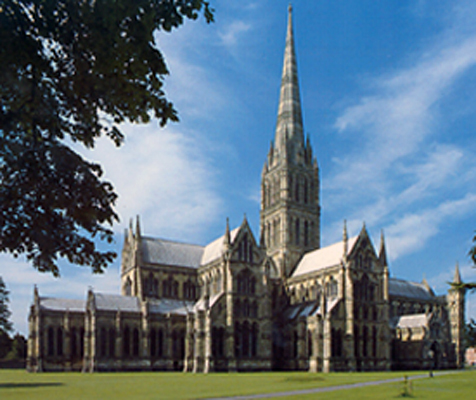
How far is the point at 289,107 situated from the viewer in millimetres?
93188

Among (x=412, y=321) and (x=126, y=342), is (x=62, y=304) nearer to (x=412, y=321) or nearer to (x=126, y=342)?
(x=126, y=342)

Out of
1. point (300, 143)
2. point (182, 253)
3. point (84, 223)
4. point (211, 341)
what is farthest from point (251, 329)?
point (84, 223)

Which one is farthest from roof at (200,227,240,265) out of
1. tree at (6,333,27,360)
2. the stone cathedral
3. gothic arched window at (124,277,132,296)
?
tree at (6,333,27,360)

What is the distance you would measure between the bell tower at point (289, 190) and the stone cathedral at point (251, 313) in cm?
27

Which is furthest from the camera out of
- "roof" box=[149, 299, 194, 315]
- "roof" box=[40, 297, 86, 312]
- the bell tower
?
the bell tower

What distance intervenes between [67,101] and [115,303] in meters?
52.4

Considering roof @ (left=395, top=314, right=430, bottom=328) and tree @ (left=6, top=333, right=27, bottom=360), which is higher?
roof @ (left=395, top=314, right=430, bottom=328)

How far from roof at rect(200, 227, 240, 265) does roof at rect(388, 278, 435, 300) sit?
1208 inches

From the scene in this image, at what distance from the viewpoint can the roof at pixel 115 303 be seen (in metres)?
61.3

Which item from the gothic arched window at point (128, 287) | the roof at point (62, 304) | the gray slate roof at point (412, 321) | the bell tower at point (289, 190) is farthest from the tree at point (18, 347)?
the gray slate roof at point (412, 321)

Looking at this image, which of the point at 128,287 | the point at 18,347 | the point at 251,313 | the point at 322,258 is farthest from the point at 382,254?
the point at 18,347

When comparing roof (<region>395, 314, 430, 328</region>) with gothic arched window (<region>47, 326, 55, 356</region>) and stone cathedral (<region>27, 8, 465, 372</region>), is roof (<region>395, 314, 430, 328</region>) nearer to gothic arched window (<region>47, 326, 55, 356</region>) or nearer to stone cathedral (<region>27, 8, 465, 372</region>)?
stone cathedral (<region>27, 8, 465, 372</region>)

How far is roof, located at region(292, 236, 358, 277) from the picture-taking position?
7244 cm

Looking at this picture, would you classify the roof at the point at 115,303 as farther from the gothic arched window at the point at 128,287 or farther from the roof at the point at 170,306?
the gothic arched window at the point at 128,287
